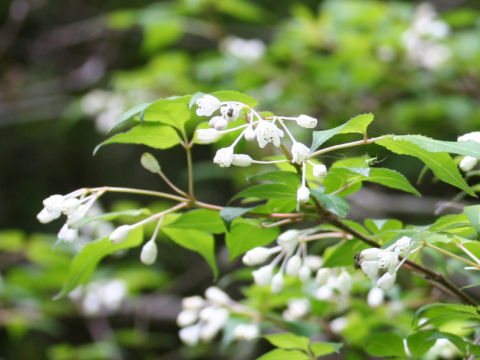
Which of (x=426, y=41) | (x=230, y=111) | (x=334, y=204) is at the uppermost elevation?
(x=230, y=111)

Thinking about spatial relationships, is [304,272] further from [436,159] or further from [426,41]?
[426,41]

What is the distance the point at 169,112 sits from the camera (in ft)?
2.73

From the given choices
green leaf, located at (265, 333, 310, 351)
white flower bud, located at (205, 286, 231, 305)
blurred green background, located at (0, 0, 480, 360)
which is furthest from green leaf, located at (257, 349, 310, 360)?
blurred green background, located at (0, 0, 480, 360)

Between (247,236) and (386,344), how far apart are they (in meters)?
0.26

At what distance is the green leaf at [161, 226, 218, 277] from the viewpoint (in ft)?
3.12

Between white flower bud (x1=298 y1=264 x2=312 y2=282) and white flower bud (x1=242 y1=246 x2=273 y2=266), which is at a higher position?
white flower bud (x1=242 y1=246 x2=273 y2=266)

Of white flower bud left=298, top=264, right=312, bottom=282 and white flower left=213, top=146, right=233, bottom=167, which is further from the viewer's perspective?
white flower bud left=298, top=264, right=312, bottom=282

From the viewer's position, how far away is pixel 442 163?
0.74m

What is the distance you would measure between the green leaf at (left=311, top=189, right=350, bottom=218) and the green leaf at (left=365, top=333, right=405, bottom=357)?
0.25 m

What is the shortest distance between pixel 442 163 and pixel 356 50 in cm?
204

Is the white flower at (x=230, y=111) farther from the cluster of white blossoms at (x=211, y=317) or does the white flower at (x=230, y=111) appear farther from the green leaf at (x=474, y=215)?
the cluster of white blossoms at (x=211, y=317)

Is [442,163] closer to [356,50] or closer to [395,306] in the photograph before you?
[395,306]

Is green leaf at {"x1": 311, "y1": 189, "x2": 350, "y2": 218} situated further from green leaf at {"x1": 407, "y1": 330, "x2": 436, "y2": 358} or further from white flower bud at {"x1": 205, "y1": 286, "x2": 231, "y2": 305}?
white flower bud at {"x1": 205, "y1": 286, "x2": 231, "y2": 305}

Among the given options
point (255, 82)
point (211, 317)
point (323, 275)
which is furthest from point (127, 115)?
point (255, 82)
